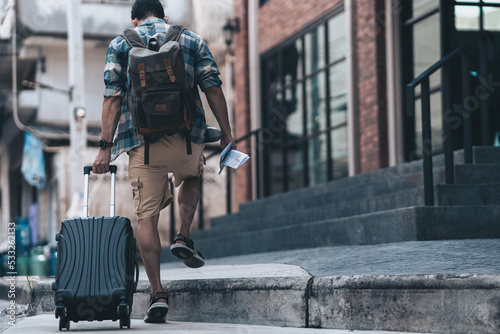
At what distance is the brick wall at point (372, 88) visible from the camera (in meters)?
10.3

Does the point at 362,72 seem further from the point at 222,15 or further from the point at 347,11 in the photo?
the point at 222,15

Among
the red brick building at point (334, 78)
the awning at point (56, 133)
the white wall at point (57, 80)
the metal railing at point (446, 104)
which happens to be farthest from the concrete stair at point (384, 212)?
the white wall at point (57, 80)

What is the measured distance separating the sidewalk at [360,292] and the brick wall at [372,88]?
184 inches

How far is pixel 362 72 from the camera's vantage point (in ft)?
35.5

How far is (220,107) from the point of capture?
5.04m

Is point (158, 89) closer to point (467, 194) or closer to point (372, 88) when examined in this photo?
point (467, 194)

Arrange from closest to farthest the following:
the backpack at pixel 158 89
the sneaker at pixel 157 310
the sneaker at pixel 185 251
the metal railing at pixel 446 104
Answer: the backpack at pixel 158 89, the sneaker at pixel 157 310, the sneaker at pixel 185 251, the metal railing at pixel 446 104

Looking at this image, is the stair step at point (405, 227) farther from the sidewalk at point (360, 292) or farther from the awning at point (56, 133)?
the awning at point (56, 133)

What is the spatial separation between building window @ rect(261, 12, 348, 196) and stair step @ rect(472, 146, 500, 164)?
4647 mm

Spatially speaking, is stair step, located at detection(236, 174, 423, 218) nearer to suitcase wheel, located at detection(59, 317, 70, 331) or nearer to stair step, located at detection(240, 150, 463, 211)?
stair step, located at detection(240, 150, 463, 211)

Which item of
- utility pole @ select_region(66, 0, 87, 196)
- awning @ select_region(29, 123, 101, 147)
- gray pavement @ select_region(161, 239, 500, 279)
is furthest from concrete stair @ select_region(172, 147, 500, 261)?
awning @ select_region(29, 123, 101, 147)

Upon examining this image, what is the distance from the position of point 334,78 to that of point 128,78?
25.4ft

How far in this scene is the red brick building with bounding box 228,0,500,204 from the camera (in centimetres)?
985

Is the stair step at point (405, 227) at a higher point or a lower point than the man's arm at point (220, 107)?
lower
